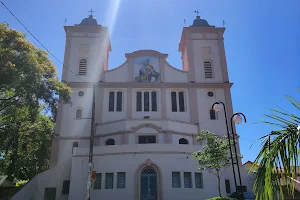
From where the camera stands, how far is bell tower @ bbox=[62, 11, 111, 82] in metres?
30.6

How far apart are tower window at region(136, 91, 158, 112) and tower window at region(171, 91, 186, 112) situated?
1.89m

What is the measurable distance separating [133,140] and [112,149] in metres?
3.67

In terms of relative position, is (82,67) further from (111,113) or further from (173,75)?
(173,75)

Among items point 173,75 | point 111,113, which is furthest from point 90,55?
point 173,75

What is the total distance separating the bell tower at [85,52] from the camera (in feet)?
100

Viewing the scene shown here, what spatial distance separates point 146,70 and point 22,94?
1564cm

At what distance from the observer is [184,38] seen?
33.6 m

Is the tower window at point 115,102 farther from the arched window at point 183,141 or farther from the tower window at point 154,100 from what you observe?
the arched window at point 183,141

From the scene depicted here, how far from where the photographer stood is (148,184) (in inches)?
822

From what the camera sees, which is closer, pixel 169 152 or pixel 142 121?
pixel 169 152

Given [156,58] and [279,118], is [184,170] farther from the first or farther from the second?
[279,118]

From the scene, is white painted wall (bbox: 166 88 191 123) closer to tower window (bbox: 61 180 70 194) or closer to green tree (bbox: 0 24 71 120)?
tower window (bbox: 61 180 70 194)

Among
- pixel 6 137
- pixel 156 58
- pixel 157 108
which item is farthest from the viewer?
pixel 156 58

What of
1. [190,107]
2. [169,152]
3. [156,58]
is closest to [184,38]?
[156,58]
